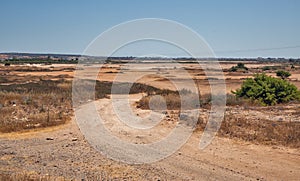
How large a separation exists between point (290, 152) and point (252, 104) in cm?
1197

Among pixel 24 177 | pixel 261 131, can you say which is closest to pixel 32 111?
pixel 261 131

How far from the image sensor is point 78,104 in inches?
877

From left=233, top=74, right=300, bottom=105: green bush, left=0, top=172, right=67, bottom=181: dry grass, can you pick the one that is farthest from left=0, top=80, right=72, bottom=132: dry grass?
left=233, top=74, right=300, bottom=105: green bush

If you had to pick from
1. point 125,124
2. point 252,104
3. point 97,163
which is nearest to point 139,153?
point 97,163

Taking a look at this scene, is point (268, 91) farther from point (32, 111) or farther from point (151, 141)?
point (32, 111)

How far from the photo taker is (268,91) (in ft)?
79.4

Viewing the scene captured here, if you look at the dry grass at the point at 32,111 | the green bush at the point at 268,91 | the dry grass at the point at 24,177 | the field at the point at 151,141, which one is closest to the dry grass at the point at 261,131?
the field at the point at 151,141

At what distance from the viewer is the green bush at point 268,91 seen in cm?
2403

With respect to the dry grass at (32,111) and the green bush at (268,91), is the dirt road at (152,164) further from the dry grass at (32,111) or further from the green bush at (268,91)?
the green bush at (268,91)

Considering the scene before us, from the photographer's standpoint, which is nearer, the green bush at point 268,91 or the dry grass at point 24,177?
the dry grass at point 24,177

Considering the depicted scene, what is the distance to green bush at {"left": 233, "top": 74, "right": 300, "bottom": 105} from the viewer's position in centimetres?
2403

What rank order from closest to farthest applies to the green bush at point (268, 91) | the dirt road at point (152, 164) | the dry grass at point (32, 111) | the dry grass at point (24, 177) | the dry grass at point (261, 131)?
the dry grass at point (24, 177)
the dirt road at point (152, 164)
the dry grass at point (261, 131)
the dry grass at point (32, 111)
the green bush at point (268, 91)

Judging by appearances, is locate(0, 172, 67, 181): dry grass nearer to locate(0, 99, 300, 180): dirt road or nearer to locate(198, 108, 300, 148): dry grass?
locate(0, 99, 300, 180): dirt road

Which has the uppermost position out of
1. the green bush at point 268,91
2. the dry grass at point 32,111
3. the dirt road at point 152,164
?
the green bush at point 268,91
